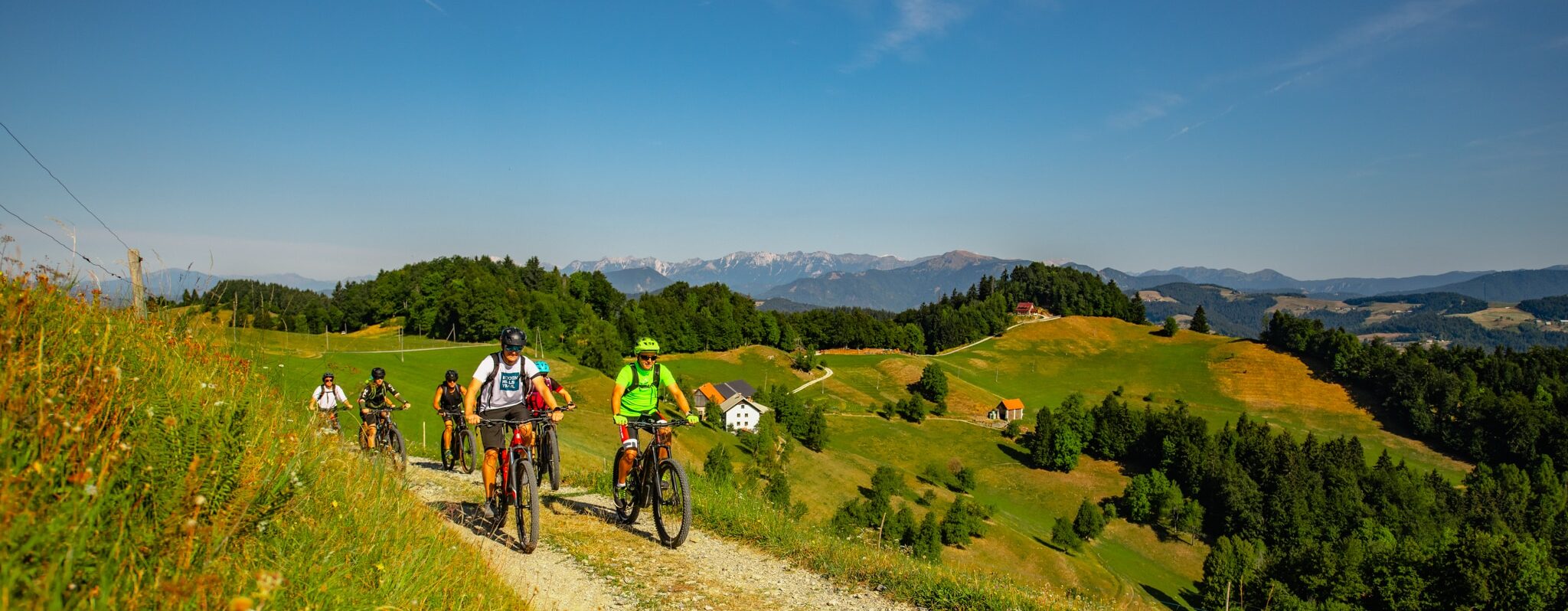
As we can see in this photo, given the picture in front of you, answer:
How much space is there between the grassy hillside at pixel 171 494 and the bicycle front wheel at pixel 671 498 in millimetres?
2939

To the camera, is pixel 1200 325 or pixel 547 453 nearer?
pixel 547 453

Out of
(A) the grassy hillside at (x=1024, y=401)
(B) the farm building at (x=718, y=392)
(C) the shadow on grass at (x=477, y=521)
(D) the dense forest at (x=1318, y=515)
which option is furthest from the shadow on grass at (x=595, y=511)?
(B) the farm building at (x=718, y=392)

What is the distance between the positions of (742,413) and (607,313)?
62.0 m

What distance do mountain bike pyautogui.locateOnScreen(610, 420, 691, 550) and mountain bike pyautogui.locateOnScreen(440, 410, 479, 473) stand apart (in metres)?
5.54

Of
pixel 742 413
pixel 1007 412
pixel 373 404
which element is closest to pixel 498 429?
pixel 373 404

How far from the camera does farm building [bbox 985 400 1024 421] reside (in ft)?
353

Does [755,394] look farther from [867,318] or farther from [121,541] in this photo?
[121,541]

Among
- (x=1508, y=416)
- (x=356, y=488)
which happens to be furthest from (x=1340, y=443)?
(x=356, y=488)

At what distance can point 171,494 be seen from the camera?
3840 millimetres

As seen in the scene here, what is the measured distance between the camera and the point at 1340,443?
85625 millimetres

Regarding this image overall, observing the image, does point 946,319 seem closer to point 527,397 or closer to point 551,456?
point 551,456

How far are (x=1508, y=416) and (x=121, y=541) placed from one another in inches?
5718

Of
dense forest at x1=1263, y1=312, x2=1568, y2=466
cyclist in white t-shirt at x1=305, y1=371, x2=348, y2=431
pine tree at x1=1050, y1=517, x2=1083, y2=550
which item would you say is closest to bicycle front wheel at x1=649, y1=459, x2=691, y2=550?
cyclist in white t-shirt at x1=305, y1=371, x2=348, y2=431

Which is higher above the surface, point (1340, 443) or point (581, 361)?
point (581, 361)
